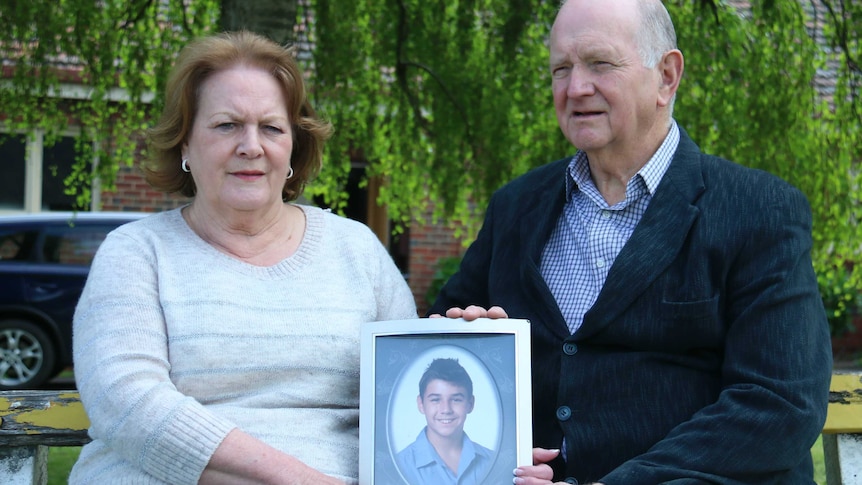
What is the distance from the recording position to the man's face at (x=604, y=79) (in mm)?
2602

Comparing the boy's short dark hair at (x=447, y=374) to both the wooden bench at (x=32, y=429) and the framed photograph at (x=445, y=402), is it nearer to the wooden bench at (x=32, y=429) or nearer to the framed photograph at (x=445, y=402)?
the framed photograph at (x=445, y=402)

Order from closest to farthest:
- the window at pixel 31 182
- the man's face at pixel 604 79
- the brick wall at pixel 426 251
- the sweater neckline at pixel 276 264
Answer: the man's face at pixel 604 79 → the sweater neckline at pixel 276 264 → the window at pixel 31 182 → the brick wall at pixel 426 251

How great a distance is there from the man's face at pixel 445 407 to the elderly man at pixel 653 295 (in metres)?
0.18

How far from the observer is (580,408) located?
2545 millimetres

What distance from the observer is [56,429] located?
116 inches

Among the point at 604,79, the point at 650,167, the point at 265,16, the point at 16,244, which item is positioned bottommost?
the point at 16,244

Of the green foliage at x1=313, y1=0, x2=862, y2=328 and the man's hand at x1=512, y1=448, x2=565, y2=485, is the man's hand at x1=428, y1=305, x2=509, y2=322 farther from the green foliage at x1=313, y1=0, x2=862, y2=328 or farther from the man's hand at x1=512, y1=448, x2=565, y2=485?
the green foliage at x1=313, y1=0, x2=862, y2=328

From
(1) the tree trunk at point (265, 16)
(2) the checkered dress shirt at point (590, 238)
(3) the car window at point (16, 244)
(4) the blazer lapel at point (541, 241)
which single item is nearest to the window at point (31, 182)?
(3) the car window at point (16, 244)

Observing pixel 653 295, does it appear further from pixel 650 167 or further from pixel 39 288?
pixel 39 288

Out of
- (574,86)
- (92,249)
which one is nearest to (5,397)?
(574,86)

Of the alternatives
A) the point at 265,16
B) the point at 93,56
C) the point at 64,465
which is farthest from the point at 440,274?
the point at 265,16

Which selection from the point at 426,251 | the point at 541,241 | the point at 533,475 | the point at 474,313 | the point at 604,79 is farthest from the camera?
the point at 426,251

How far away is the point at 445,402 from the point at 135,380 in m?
0.75

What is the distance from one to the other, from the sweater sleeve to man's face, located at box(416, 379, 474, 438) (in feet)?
1.58
